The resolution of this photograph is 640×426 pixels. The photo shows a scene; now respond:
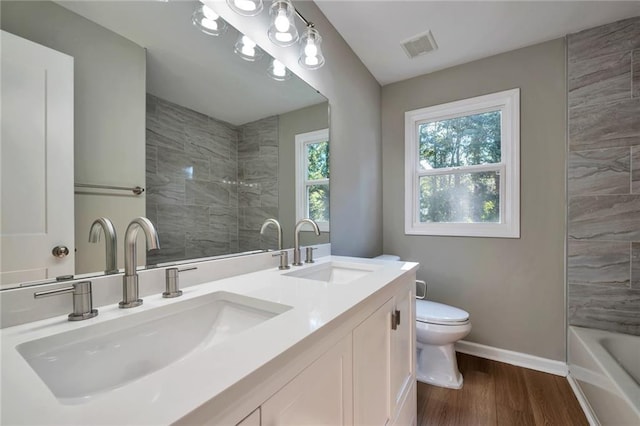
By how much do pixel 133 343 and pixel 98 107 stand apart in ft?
2.06

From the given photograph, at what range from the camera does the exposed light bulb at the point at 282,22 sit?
1.17m

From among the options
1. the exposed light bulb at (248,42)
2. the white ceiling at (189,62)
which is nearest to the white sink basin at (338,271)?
the white ceiling at (189,62)

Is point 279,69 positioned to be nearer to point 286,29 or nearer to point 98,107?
point 286,29

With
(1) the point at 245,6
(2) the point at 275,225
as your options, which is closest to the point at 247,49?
(1) the point at 245,6

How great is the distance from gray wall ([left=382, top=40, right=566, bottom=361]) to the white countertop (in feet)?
5.76

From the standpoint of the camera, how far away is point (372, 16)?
170 centimetres

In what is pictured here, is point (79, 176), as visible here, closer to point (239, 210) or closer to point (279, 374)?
point (239, 210)

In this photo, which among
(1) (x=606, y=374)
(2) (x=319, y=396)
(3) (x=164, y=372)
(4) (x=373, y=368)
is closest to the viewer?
(3) (x=164, y=372)

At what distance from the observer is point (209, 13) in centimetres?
101

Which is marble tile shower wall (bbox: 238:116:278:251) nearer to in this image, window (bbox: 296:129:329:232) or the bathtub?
window (bbox: 296:129:329:232)

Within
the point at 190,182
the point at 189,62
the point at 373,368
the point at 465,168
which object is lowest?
the point at 373,368

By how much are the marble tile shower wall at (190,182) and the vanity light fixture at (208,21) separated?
336mm

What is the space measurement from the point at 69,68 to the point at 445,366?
2310 mm

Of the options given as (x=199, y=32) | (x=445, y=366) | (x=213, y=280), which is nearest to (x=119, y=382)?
(x=213, y=280)
